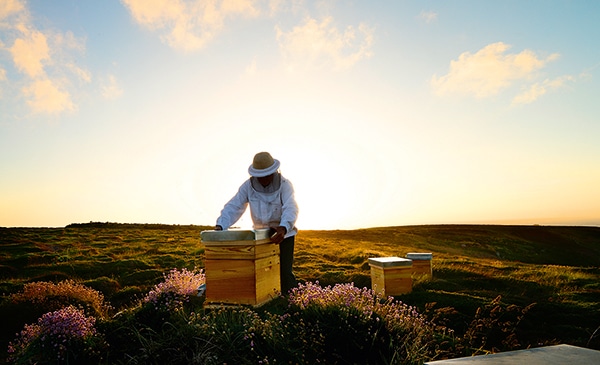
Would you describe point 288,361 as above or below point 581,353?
below

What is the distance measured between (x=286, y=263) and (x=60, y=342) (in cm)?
390

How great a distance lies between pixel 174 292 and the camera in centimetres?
664

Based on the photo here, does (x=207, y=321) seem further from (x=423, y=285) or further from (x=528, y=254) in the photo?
(x=528, y=254)

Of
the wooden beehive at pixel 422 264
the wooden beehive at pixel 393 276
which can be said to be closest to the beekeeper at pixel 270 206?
the wooden beehive at pixel 393 276

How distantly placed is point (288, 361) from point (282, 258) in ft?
10.4

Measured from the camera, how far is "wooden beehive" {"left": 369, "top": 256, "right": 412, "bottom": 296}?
942 cm

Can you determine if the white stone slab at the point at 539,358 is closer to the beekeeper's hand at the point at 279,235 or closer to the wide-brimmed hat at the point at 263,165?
the beekeeper's hand at the point at 279,235

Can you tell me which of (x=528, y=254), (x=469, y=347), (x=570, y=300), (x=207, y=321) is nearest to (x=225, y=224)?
(x=207, y=321)

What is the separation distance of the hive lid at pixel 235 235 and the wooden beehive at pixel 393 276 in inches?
153

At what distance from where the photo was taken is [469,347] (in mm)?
5855

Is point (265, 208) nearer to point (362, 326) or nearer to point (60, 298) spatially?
point (362, 326)

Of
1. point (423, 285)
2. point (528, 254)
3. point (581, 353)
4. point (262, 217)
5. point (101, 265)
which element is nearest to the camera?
point (581, 353)

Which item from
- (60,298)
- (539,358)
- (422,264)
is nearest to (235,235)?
(60,298)

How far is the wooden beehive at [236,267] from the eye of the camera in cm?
650
